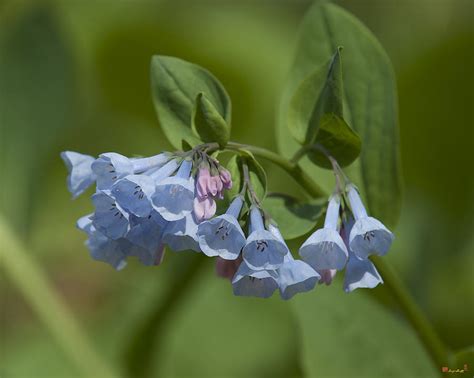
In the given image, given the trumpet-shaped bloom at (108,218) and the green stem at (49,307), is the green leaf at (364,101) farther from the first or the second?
the green stem at (49,307)

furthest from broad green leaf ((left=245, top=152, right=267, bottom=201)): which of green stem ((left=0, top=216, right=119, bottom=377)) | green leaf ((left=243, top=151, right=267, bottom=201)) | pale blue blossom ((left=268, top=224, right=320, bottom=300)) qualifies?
green stem ((left=0, top=216, right=119, bottom=377))

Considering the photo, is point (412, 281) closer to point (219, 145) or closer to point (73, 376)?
point (73, 376)

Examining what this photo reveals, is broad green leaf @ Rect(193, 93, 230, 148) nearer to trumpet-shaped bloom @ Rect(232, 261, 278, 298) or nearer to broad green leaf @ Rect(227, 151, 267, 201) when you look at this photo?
broad green leaf @ Rect(227, 151, 267, 201)

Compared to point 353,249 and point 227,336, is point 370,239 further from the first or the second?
point 227,336

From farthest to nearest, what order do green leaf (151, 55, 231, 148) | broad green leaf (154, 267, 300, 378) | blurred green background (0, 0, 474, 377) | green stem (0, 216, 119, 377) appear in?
broad green leaf (154, 267, 300, 378)
green stem (0, 216, 119, 377)
blurred green background (0, 0, 474, 377)
green leaf (151, 55, 231, 148)

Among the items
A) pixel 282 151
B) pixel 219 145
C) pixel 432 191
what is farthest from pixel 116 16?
pixel 219 145
